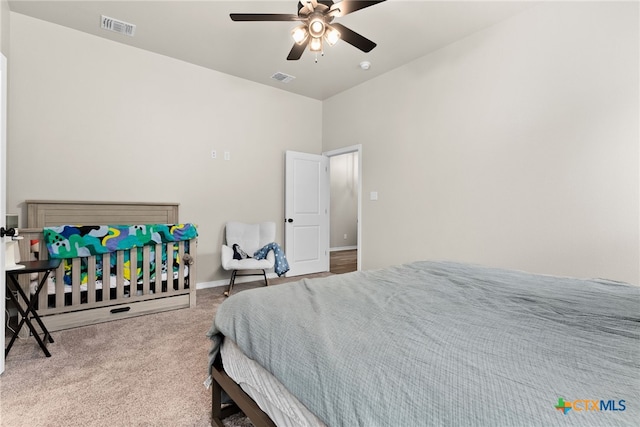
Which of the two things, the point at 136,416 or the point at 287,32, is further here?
the point at 287,32

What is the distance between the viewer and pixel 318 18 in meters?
2.17

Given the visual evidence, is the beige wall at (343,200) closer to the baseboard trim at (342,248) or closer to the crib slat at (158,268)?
the baseboard trim at (342,248)

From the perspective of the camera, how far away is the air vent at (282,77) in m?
4.03

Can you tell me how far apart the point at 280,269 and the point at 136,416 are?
227 cm

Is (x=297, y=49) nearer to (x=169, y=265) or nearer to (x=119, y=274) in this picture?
(x=169, y=265)

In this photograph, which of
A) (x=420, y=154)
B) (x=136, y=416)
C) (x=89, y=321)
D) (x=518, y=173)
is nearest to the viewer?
(x=136, y=416)

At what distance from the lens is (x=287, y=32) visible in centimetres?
308

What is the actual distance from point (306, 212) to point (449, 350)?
400 cm

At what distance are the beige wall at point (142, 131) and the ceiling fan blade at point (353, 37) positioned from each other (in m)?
2.23

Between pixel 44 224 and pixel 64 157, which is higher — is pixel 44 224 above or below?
below

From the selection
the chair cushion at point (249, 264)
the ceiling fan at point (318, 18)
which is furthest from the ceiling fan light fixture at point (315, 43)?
the chair cushion at point (249, 264)

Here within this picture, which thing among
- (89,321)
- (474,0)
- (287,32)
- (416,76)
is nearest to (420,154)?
(416,76)

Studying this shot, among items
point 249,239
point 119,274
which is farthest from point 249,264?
point 119,274

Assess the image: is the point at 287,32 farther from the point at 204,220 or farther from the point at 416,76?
the point at 204,220
